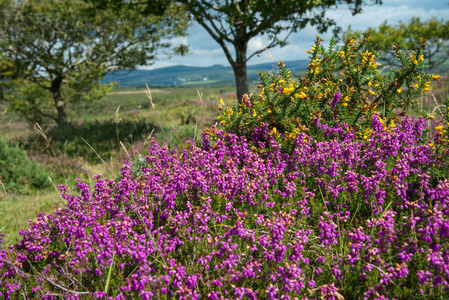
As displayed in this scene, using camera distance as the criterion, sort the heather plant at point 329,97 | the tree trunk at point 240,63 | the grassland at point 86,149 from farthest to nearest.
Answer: the tree trunk at point 240,63
the grassland at point 86,149
the heather plant at point 329,97

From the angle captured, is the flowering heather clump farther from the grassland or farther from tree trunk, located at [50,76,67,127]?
tree trunk, located at [50,76,67,127]

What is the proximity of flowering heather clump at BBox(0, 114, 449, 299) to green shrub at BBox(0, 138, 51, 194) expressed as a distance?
6243mm

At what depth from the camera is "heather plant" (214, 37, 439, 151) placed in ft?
12.2

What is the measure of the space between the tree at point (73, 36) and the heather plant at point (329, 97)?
13.2 m

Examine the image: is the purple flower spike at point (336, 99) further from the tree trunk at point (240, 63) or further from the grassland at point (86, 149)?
the tree trunk at point (240, 63)

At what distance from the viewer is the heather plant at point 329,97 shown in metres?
3.73

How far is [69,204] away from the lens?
2.78 meters

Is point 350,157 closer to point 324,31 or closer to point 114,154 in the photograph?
point 114,154

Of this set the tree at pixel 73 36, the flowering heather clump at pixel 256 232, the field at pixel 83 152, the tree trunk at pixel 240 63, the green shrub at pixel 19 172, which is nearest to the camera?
the flowering heather clump at pixel 256 232

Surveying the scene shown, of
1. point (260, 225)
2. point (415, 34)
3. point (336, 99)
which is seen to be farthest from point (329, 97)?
point (415, 34)

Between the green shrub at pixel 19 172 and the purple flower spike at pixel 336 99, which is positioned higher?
the purple flower spike at pixel 336 99

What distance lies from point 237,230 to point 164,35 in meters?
18.6

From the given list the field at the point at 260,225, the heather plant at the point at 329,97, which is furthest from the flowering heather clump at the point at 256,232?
the heather plant at the point at 329,97

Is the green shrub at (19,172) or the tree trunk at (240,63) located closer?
the green shrub at (19,172)
